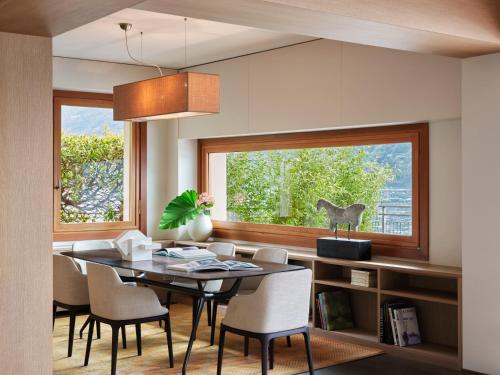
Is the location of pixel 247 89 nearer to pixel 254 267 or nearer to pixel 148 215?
pixel 148 215

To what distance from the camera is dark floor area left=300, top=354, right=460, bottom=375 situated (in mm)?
5355

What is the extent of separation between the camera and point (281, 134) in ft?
24.1

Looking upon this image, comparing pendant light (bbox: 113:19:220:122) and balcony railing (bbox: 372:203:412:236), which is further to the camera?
balcony railing (bbox: 372:203:412:236)

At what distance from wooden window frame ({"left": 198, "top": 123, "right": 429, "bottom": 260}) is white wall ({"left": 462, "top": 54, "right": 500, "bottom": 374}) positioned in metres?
0.78

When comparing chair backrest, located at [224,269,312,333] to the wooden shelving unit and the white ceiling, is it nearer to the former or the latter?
the wooden shelving unit

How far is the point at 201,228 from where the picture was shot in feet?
26.1

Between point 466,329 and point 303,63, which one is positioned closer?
point 466,329

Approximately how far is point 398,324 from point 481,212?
3.99 ft

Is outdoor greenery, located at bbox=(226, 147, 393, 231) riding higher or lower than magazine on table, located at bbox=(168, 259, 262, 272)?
higher

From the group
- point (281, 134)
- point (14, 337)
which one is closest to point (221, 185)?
point (281, 134)

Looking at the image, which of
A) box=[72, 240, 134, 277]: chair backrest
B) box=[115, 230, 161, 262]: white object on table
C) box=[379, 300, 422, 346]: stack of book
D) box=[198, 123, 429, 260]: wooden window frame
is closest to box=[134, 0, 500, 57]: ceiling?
box=[198, 123, 429, 260]: wooden window frame

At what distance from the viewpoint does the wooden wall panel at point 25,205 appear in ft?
12.2

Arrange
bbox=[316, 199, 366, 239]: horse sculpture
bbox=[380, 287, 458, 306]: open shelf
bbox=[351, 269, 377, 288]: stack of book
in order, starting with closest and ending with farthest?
bbox=[380, 287, 458, 306]: open shelf < bbox=[351, 269, 377, 288]: stack of book < bbox=[316, 199, 366, 239]: horse sculpture

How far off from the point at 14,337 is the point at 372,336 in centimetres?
328
